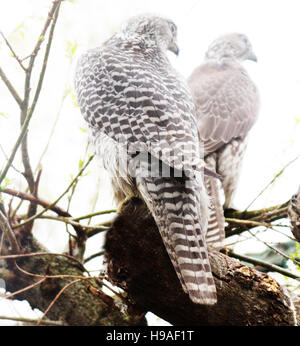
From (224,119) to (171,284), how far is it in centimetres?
123

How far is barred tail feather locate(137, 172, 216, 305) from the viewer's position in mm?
1148

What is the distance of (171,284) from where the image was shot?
1.31 m

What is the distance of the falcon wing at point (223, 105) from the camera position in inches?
89.2

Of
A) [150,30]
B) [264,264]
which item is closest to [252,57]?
[150,30]

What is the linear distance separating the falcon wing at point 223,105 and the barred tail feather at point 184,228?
0.93 m

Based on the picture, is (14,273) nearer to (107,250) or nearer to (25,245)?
(25,245)

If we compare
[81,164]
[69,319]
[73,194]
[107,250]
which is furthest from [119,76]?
[69,319]

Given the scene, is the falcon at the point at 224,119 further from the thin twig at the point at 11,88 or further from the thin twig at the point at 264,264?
the thin twig at the point at 11,88

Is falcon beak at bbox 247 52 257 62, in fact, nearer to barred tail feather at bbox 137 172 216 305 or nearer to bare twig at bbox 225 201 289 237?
bare twig at bbox 225 201 289 237

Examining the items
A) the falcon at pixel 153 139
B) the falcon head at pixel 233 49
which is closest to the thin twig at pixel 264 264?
the falcon at pixel 153 139

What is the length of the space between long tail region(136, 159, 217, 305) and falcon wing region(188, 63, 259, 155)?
92 cm

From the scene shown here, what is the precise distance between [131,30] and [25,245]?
1.00 m

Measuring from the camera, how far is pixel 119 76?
1.62m

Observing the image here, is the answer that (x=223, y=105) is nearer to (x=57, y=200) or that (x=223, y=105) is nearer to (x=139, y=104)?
(x=139, y=104)
